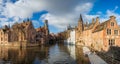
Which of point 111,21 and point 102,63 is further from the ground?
point 111,21

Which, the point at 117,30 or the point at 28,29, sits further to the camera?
the point at 28,29

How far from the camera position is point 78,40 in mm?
122438

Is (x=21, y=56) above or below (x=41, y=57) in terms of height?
above

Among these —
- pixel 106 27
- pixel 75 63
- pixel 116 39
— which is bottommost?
pixel 75 63

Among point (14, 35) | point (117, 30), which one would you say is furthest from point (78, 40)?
point (117, 30)

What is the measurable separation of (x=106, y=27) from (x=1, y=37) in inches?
2602

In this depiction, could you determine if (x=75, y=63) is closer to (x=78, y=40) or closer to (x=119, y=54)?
(x=119, y=54)

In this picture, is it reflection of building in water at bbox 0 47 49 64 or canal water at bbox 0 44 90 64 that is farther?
reflection of building in water at bbox 0 47 49 64

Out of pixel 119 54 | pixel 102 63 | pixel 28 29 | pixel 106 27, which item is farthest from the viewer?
pixel 28 29

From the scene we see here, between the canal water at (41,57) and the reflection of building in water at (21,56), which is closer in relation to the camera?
the canal water at (41,57)

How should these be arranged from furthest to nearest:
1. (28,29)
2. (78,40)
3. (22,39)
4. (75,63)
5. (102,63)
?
(78,40), (28,29), (22,39), (75,63), (102,63)

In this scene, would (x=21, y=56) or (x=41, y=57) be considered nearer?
(x=41, y=57)

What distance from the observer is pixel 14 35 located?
309 ft

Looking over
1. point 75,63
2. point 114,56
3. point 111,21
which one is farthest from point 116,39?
point 75,63
